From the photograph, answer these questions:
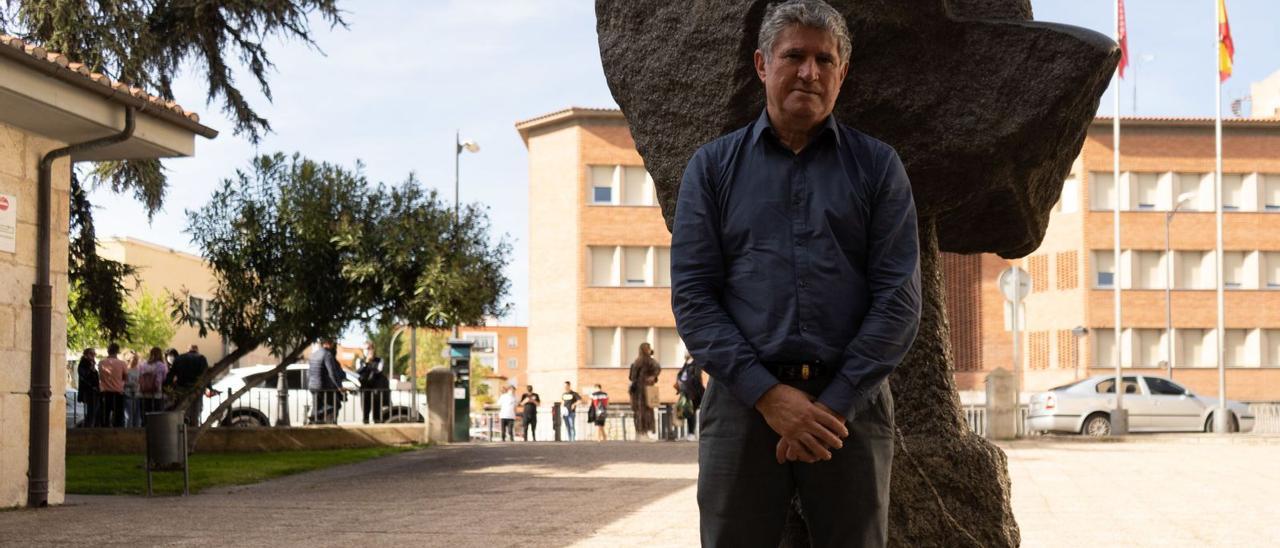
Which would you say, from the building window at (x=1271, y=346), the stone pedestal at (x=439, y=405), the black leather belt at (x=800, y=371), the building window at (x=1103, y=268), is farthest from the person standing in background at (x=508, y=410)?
the building window at (x=1271, y=346)

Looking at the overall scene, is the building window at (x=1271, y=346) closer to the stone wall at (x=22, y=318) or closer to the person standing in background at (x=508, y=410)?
the person standing in background at (x=508, y=410)

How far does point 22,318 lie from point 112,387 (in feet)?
39.9

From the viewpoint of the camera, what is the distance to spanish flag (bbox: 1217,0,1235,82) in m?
37.9

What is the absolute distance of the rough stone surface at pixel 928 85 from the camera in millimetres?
5281

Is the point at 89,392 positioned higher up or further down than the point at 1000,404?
higher up

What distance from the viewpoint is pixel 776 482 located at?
355cm

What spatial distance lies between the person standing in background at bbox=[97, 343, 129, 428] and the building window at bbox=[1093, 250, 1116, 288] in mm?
42969

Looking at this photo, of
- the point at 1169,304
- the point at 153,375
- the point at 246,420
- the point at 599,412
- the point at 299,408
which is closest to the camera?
the point at 153,375

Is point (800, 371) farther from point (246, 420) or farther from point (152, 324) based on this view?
point (152, 324)

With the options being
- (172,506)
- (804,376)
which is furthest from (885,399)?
(172,506)

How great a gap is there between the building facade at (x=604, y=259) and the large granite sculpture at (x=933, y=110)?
5046 centimetres

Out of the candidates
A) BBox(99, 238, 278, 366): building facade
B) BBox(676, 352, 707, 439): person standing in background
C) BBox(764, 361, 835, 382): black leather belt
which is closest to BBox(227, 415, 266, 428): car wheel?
BBox(676, 352, 707, 439): person standing in background

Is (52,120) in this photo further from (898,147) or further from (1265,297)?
(1265,297)

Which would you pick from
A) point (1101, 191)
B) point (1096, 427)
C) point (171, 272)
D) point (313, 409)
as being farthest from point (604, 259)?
point (313, 409)
